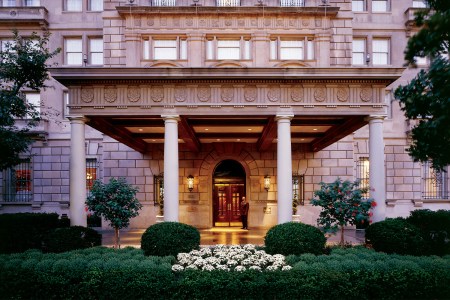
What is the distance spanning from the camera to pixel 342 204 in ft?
43.0

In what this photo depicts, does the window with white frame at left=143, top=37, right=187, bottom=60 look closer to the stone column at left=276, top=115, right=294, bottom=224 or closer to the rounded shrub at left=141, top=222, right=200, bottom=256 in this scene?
Answer: the stone column at left=276, top=115, right=294, bottom=224

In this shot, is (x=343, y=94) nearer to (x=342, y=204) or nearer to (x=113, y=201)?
(x=342, y=204)

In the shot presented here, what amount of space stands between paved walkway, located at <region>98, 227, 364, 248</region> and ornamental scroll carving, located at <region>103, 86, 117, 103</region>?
6601mm

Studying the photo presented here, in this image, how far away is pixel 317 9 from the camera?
74.0 ft

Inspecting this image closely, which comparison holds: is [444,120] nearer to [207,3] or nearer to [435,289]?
[435,289]

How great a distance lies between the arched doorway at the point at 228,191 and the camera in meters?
25.0

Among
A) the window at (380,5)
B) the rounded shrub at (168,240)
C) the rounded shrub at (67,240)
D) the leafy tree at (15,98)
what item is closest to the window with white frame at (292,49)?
the window at (380,5)

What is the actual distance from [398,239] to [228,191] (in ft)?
46.9

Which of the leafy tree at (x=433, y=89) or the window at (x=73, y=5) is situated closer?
the leafy tree at (x=433, y=89)

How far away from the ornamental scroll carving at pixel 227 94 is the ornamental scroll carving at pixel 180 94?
1577 mm

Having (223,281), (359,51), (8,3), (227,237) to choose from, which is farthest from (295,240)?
(8,3)

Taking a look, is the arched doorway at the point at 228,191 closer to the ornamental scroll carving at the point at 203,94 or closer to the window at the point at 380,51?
the ornamental scroll carving at the point at 203,94

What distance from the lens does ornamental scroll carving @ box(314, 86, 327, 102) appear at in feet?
49.2

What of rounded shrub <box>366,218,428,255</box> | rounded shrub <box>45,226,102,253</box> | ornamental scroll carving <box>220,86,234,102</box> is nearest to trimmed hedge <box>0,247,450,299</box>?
rounded shrub <box>366,218,428,255</box>
